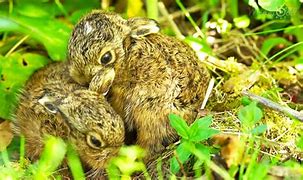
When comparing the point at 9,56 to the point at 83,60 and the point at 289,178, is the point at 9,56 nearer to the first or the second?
the point at 83,60

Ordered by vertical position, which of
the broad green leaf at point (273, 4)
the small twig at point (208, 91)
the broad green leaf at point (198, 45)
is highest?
the broad green leaf at point (273, 4)

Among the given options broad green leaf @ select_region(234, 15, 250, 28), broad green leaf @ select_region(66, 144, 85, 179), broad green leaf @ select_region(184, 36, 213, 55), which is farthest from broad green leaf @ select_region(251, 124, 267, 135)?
broad green leaf @ select_region(234, 15, 250, 28)

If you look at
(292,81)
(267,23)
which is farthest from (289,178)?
(267,23)

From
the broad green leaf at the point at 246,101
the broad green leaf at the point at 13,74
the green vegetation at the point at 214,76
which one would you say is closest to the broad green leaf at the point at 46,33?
the green vegetation at the point at 214,76

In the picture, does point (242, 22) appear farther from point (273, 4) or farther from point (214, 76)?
point (273, 4)

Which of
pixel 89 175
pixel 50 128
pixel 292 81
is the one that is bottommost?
pixel 292 81

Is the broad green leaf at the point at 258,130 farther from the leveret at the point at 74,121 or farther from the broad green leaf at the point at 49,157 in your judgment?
the broad green leaf at the point at 49,157

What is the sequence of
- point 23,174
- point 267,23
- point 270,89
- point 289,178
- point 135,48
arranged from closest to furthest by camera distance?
point 289,178
point 23,174
point 135,48
point 270,89
point 267,23
